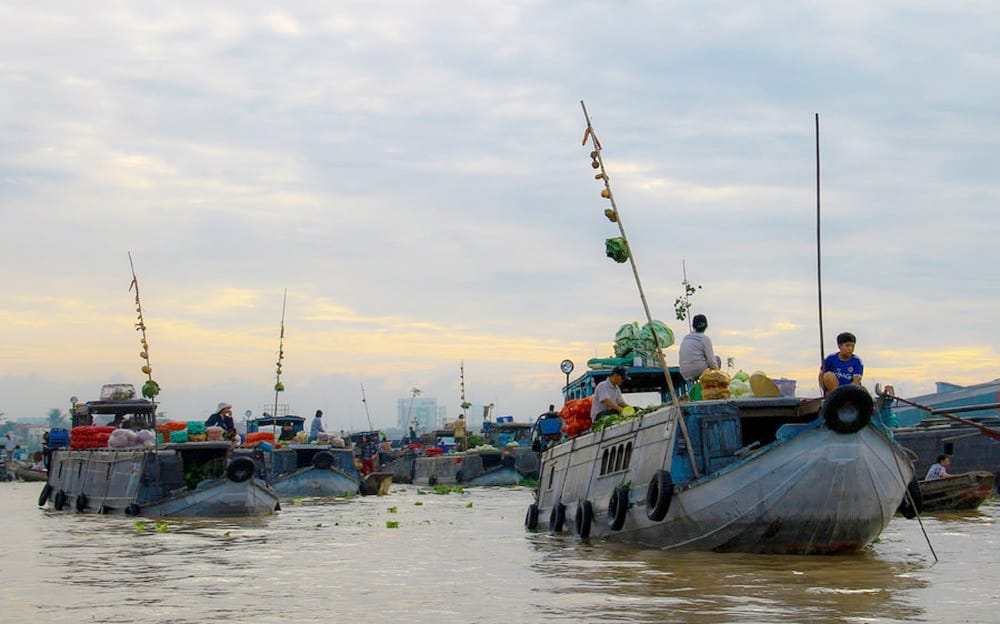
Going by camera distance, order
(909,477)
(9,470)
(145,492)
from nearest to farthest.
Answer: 1. (909,477)
2. (145,492)
3. (9,470)

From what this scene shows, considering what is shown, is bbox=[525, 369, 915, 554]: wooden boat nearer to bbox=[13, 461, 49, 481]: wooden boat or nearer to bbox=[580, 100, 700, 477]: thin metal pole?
bbox=[580, 100, 700, 477]: thin metal pole

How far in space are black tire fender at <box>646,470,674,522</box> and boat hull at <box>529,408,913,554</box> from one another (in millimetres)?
43

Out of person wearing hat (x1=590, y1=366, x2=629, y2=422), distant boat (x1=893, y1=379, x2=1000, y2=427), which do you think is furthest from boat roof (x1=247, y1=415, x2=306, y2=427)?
person wearing hat (x1=590, y1=366, x2=629, y2=422)

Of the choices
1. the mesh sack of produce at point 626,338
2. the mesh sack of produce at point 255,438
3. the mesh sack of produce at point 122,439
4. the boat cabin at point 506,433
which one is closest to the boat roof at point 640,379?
the mesh sack of produce at point 626,338

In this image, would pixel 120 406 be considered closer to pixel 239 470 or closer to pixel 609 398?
pixel 239 470

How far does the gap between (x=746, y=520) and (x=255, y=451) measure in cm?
2040

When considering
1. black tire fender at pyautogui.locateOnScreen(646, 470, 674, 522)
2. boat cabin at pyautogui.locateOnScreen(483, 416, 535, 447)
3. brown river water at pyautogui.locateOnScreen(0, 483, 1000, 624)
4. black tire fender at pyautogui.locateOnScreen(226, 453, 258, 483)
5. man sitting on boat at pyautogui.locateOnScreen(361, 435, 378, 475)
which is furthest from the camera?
man sitting on boat at pyautogui.locateOnScreen(361, 435, 378, 475)

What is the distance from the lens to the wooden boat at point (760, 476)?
13.5 meters

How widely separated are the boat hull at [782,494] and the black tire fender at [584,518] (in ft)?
7.22

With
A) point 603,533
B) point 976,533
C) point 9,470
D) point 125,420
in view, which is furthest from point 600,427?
point 9,470

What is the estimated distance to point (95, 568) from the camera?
15.2 m

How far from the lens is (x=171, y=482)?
2702 centimetres

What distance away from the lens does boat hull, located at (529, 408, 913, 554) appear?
1354 centimetres

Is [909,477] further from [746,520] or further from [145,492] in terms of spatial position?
[145,492]
